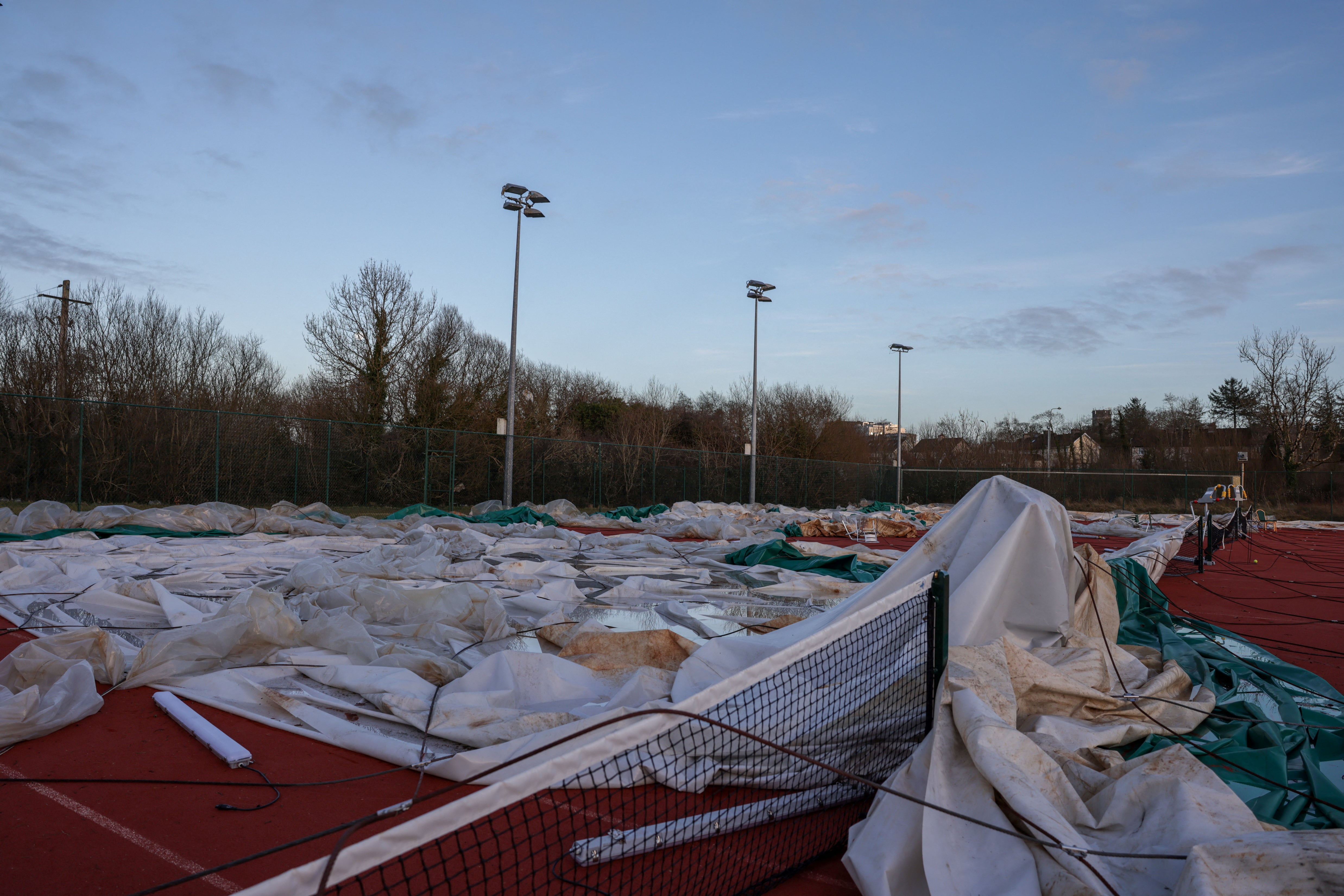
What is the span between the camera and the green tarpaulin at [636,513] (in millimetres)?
18656

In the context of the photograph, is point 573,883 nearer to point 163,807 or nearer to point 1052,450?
point 163,807

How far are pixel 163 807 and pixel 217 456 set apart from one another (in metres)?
15.7

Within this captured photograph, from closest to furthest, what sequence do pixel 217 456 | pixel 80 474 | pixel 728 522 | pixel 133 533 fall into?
pixel 133 533, pixel 80 474, pixel 728 522, pixel 217 456

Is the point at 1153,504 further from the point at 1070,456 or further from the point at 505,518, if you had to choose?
the point at 505,518

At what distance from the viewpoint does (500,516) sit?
15.3 m

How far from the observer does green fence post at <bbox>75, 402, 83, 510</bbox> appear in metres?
14.8

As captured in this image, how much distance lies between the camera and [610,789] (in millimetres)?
3373

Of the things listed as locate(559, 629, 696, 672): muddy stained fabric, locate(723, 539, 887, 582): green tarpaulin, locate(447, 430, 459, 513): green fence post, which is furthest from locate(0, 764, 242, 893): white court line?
locate(447, 430, 459, 513): green fence post

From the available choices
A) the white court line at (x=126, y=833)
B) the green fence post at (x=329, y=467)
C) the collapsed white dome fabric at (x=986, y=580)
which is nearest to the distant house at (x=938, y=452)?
the green fence post at (x=329, y=467)

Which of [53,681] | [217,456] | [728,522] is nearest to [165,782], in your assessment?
[53,681]

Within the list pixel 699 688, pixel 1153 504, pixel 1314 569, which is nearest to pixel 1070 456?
pixel 1153 504

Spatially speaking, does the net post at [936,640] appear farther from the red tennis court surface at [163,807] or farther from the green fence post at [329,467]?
the green fence post at [329,467]

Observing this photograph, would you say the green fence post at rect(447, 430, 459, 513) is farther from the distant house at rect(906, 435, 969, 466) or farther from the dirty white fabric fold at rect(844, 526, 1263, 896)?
the distant house at rect(906, 435, 969, 466)

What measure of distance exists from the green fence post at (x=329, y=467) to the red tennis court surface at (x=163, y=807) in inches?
584
